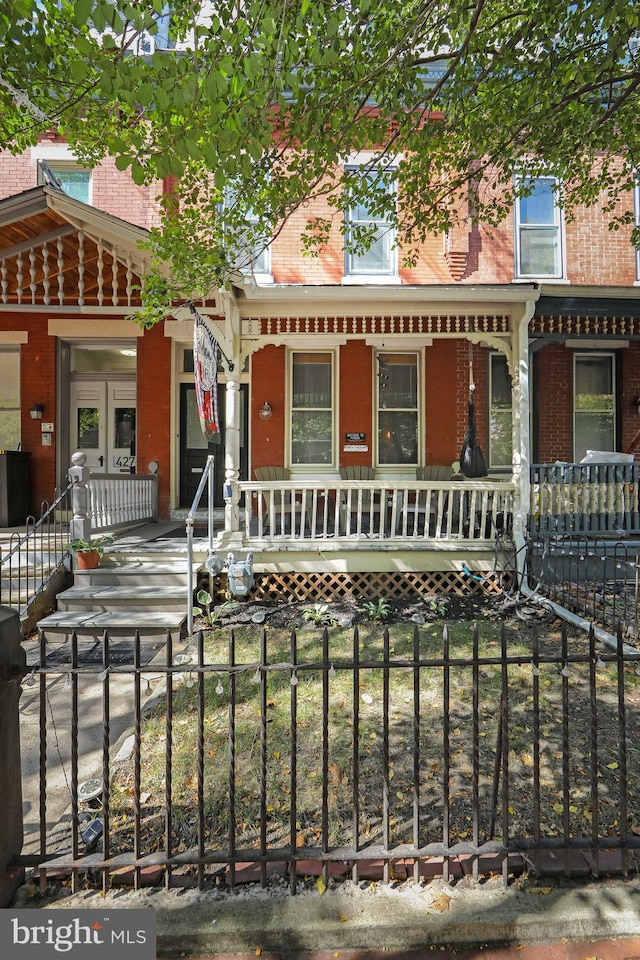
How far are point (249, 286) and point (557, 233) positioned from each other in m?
6.98

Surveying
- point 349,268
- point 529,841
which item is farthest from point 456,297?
point 529,841

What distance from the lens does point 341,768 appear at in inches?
128

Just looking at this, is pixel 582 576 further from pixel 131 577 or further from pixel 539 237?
pixel 539 237

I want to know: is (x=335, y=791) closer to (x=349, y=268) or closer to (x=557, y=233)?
(x=349, y=268)

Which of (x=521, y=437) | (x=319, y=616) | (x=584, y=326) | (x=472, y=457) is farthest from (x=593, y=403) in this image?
(x=319, y=616)

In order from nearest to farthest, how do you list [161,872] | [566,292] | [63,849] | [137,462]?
[161,872]
[63,849]
[566,292]
[137,462]

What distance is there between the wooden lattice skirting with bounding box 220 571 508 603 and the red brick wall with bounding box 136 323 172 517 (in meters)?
3.51

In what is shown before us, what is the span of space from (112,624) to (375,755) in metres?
3.56

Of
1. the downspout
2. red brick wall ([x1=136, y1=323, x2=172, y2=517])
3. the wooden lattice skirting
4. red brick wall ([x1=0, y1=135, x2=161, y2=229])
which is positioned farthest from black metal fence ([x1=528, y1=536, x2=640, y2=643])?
red brick wall ([x1=0, y1=135, x2=161, y2=229])

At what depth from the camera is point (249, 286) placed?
6805mm

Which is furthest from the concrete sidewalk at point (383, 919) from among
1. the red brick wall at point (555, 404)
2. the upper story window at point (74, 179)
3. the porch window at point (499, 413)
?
the upper story window at point (74, 179)

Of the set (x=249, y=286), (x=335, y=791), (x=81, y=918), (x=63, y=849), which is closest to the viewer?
(x=81, y=918)

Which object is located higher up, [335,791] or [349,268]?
[349,268]

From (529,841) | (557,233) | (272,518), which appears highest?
(557,233)
